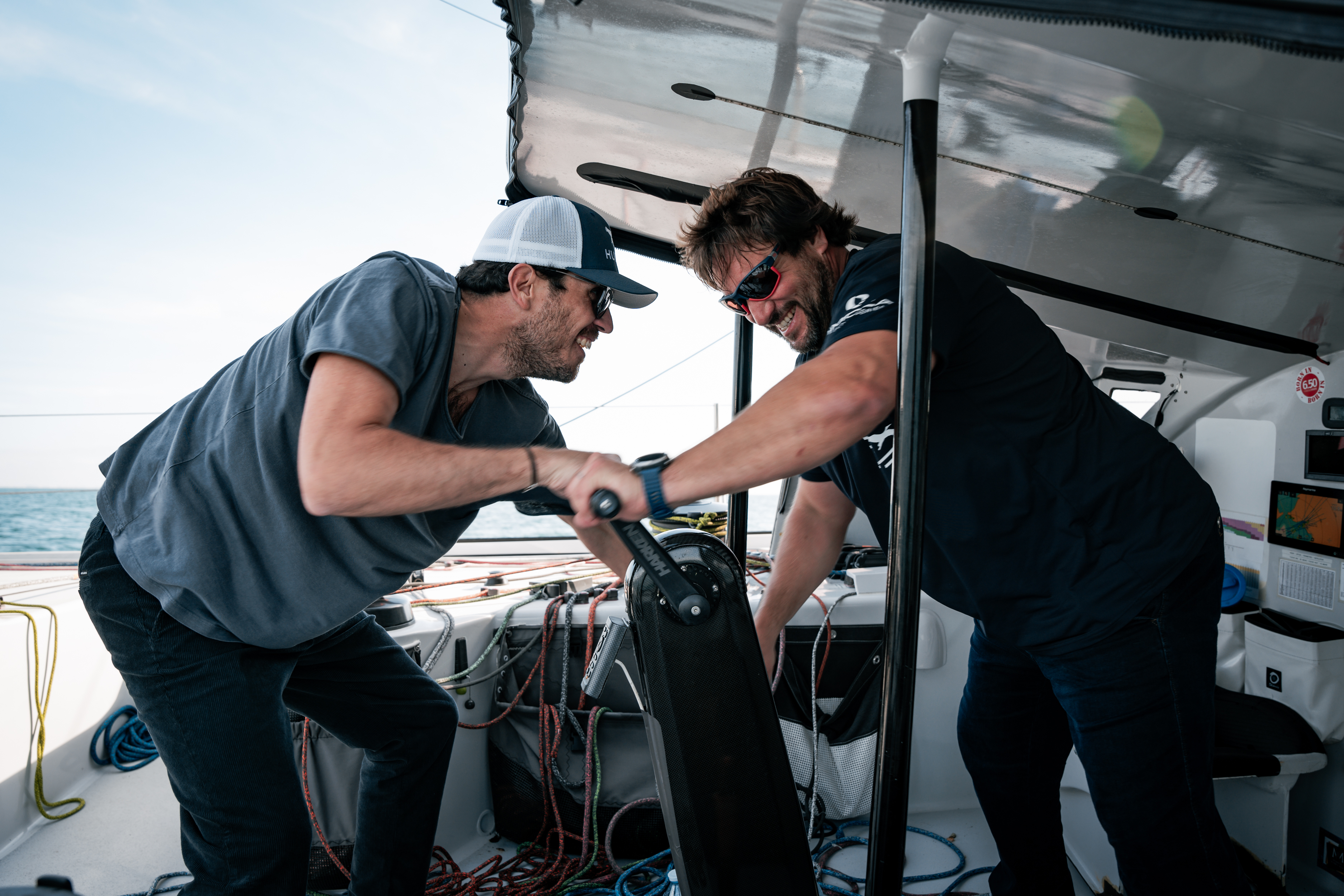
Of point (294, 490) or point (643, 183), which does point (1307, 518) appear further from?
point (294, 490)

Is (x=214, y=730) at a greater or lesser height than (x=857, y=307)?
lesser

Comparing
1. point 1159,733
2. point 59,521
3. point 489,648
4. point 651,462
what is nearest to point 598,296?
point 651,462

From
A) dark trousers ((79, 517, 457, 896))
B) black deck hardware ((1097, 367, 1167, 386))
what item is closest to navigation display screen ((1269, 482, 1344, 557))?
black deck hardware ((1097, 367, 1167, 386))

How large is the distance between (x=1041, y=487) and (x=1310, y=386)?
1529 mm

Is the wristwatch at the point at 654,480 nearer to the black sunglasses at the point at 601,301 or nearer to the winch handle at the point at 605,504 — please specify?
the winch handle at the point at 605,504

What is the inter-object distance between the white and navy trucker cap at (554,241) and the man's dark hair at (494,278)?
0.5 inches

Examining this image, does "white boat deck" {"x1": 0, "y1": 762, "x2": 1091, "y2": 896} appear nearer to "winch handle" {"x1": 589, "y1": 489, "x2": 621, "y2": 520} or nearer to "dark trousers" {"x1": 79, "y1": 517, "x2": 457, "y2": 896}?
"dark trousers" {"x1": 79, "y1": 517, "x2": 457, "y2": 896}

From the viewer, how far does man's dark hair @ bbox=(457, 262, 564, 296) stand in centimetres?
147

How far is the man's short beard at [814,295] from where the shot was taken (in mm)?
1481

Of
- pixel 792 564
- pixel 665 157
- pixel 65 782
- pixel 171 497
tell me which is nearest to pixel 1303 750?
pixel 792 564

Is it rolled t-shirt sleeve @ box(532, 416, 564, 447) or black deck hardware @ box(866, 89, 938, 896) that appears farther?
rolled t-shirt sleeve @ box(532, 416, 564, 447)

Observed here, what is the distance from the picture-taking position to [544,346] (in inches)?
59.5

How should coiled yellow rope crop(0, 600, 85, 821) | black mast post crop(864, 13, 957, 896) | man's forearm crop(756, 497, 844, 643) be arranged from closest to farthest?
black mast post crop(864, 13, 957, 896) → man's forearm crop(756, 497, 844, 643) → coiled yellow rope crop(0, 600, 85, 821)

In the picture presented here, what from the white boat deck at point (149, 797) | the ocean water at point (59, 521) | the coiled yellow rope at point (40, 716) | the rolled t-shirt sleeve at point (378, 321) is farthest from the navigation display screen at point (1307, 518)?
the ocean water at point (59, 521)
